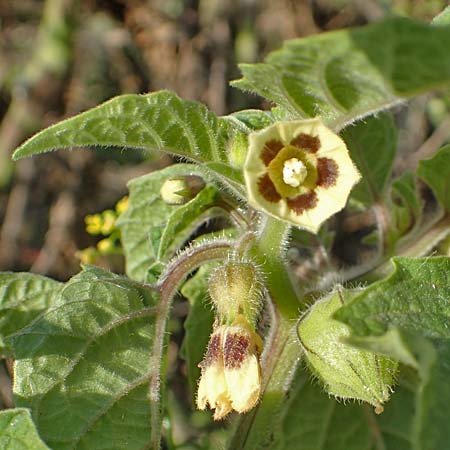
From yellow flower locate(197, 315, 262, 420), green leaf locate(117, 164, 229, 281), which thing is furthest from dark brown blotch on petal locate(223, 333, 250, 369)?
green leaf locate(117, 164, 229, 281)

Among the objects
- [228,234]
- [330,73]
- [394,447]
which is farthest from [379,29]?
[394,447]

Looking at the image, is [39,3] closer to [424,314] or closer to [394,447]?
[394,447]

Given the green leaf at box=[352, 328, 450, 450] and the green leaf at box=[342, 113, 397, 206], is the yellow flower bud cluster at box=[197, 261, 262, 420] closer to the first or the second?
the green leaf at box=[352, 328, 450, 450]

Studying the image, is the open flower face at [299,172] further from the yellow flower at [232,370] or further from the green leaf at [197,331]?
the green leaf at [197,331]

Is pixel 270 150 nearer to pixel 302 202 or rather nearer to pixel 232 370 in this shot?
pixel 302 202

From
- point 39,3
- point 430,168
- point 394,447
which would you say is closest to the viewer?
point 430,168

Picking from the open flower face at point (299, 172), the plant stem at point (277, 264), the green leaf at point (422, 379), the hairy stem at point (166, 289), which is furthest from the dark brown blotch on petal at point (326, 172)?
the green leaf at point (422, 379)
